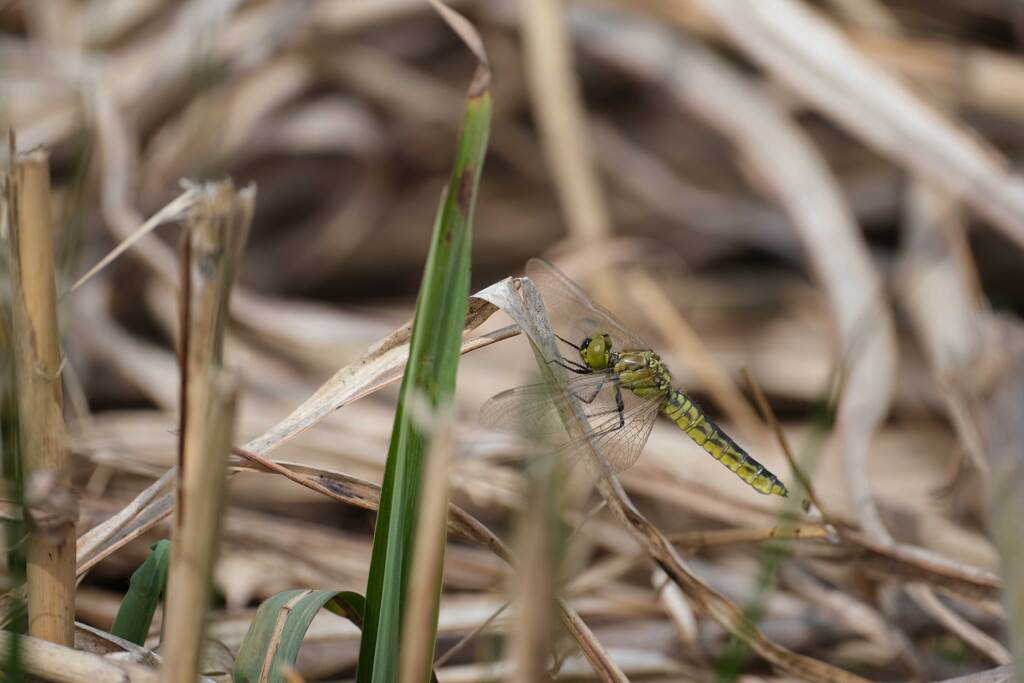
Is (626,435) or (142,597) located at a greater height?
(626,435)

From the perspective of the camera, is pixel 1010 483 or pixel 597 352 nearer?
pixel 1010 483

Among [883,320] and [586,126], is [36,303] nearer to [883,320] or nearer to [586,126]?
[883,320]

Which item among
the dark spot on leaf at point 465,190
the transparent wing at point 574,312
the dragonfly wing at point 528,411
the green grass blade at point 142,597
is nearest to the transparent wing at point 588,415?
the dragonfly wing at point 528,411

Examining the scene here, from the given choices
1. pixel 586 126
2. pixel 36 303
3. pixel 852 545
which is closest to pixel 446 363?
pixel 36 303

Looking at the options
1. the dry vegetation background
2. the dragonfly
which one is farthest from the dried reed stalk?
the dragonfly

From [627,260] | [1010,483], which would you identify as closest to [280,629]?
[1010,483]

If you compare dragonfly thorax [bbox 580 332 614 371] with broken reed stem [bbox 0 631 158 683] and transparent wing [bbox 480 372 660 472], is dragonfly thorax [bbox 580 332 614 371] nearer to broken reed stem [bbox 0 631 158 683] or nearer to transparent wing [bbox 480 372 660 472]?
transparent wing [bbox 480 372 660 472]

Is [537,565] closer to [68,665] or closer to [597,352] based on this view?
[68,665]
